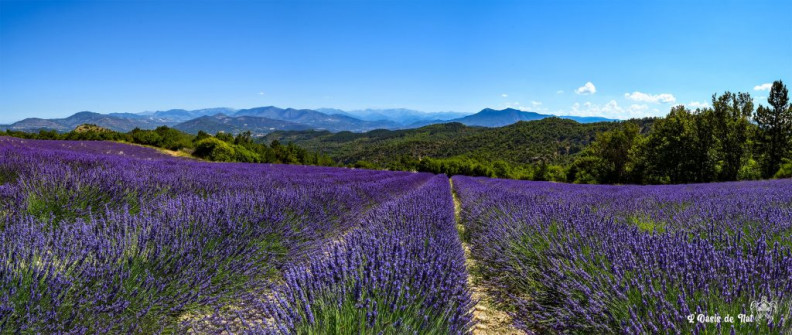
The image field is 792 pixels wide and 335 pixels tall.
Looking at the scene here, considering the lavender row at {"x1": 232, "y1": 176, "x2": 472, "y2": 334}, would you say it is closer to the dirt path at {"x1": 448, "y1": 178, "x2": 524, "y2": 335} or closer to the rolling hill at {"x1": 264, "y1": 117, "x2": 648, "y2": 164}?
the dirt path at {"x1": 448, "y1": 178, "x2": 524, "y2": 335}

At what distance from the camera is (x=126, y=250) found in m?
1.91

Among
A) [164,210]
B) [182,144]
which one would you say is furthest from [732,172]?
[182,144]

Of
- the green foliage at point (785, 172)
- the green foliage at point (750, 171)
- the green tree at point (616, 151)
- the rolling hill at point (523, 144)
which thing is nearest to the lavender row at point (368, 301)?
the green foliage at point (785, 172)

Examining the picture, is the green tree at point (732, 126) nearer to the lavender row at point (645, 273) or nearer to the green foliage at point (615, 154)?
the green foliage at point (615, 154)

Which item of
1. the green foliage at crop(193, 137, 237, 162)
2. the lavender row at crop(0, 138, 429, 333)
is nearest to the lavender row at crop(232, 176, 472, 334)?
the lavender row at crop(0, 138, 429, 333)

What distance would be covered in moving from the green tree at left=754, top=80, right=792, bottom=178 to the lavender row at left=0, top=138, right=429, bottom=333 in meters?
32.4

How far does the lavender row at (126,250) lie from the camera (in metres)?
1.39

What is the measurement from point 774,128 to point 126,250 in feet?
113

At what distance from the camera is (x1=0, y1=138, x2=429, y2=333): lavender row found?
1386mm

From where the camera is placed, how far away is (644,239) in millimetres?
1938

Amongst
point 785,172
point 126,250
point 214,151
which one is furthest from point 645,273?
point 785,172

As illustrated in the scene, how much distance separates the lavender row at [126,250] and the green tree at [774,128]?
→ 32369 millimetres

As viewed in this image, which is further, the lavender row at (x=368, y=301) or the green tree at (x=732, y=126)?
the green tree at (x=732, y=126)

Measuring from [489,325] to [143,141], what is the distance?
3180cm
